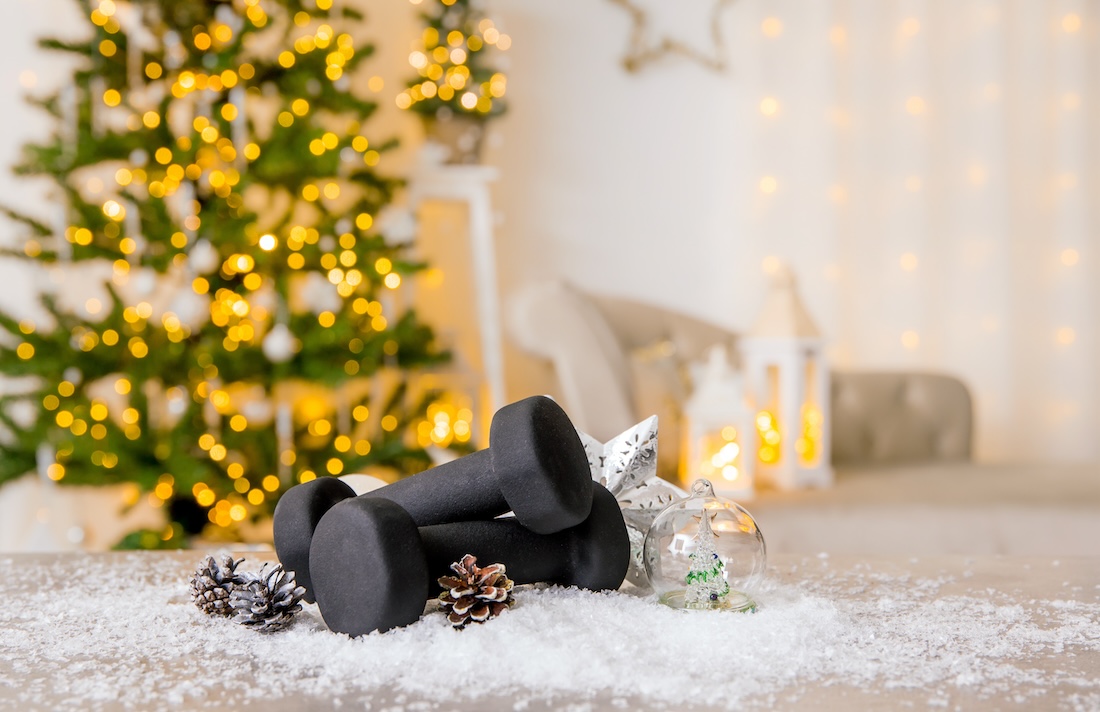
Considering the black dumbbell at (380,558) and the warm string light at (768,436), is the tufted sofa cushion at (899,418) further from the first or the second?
the black dumbbell at (380,558)

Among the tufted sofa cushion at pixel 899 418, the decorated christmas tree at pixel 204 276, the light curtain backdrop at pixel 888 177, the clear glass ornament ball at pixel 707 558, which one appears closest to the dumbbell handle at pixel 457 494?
the clear glass ornament ball at pixel 707 558

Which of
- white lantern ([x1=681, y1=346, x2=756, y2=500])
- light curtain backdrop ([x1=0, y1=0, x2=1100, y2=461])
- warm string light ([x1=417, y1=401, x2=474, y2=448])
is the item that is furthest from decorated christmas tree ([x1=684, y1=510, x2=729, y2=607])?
light curtain backdrop ([x1=0, y1=0, x2=1100, y2=461])

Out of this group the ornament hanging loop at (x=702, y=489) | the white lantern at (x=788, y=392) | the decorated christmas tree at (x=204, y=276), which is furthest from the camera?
the white lantern at (x=788, y=392)

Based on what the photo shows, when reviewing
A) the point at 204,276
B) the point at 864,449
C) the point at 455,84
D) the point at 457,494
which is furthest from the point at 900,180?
the point at 457,494

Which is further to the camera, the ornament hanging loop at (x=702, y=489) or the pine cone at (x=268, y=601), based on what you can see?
the ornament hanging loop at (x=702, y=489)

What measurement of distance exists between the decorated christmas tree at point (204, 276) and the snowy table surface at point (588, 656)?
1392 mm

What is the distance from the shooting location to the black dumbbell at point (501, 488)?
0.65 meters

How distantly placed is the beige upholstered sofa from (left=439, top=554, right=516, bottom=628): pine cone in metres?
1.27

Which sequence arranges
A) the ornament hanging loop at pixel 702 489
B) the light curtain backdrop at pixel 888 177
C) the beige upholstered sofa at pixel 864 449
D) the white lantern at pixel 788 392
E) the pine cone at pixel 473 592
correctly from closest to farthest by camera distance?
the pine cone at pixel 473 592
the ornament hanging loop at pixel 702 489
the beige upholstered sofa at pixel 864 449
the white lantern at pixel 788 392
the light curtain backdrop at pixel 888 177

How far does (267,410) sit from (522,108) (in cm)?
159

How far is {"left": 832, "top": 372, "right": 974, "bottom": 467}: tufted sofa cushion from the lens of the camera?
264 centimetres

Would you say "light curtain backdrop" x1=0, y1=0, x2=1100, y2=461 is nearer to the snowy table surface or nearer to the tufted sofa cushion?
the tufted sofa cushion

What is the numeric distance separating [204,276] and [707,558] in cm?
177

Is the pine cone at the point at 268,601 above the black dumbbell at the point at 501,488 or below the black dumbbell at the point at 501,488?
below
